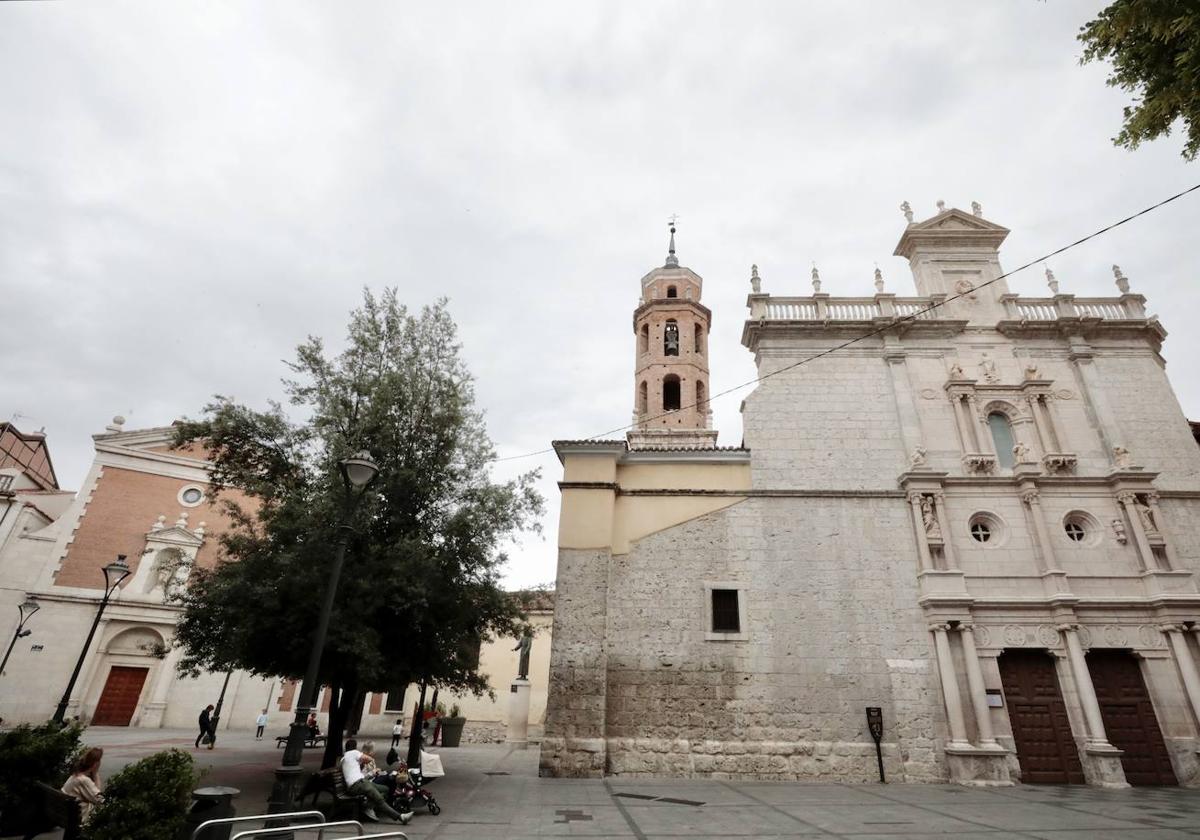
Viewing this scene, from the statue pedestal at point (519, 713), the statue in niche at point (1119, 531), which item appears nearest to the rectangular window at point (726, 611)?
the statue in niche at point (1119, 531)

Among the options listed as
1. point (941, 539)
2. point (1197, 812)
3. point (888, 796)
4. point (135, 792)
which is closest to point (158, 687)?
point (135, 792)

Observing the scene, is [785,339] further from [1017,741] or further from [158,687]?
[158,687]

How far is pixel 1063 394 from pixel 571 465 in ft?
50.1

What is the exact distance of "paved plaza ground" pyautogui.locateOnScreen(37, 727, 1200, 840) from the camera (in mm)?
8234

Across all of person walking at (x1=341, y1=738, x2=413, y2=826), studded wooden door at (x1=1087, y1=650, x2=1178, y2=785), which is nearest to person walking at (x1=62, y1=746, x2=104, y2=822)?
person walking at (x1=341, y1=738, x2=413, y2=826)

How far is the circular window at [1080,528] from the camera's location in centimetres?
1570

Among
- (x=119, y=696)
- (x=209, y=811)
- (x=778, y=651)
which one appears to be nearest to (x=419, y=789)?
(x=209, y=811)

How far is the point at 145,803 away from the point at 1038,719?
17.9 m

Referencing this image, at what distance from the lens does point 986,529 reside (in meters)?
16.1

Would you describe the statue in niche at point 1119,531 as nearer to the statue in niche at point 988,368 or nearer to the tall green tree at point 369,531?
the statue in niche at point 988,368

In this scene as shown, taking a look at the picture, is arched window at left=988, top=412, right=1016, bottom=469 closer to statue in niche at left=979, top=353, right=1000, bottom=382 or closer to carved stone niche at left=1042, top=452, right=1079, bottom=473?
carved stone niche at left=1042, top=452, right=1079, bottom=473

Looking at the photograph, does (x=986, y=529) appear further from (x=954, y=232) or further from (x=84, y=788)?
(x=84, y=788)

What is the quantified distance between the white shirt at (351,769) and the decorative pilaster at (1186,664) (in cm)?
1865

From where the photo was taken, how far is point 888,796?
11617 millimetres
